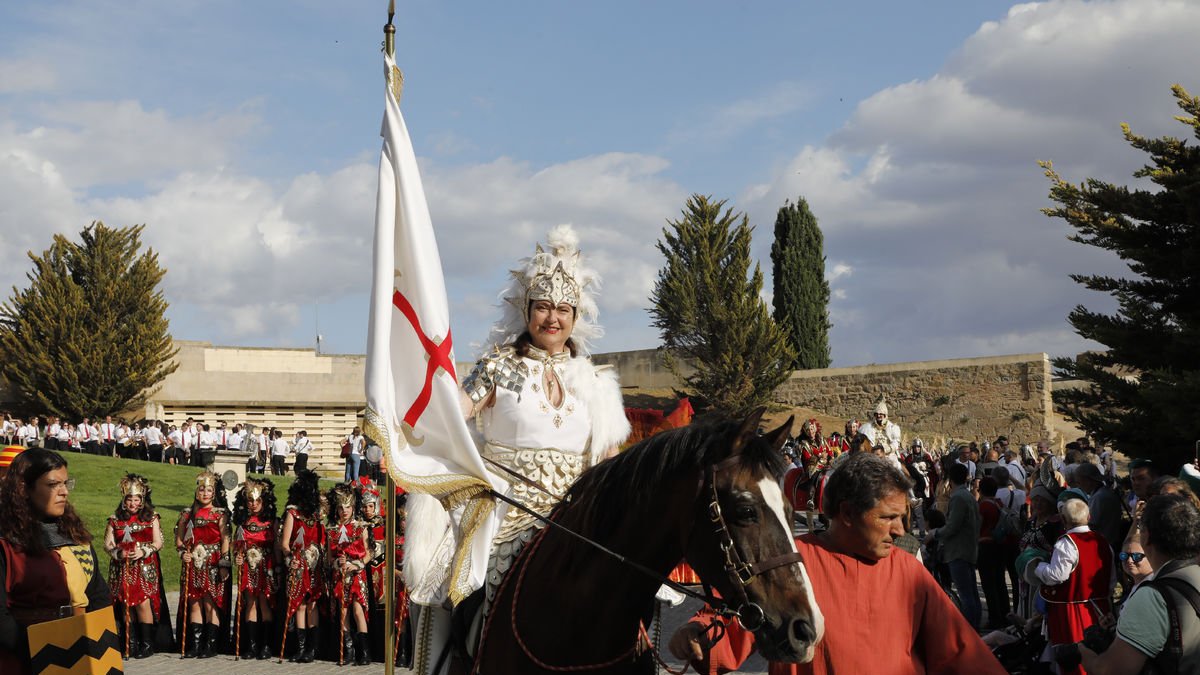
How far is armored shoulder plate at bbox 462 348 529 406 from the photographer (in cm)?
498

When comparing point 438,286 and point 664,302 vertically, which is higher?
point 664,302

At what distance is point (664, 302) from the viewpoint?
168ft

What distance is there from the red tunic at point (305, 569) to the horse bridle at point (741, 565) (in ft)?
30.0

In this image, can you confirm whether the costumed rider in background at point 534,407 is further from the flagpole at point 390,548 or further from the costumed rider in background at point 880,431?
the costumed rider in background at point 880,431

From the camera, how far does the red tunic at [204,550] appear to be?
1216 cm

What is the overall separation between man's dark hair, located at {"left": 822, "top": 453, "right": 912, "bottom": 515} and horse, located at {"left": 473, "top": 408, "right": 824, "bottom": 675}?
11.3 inches

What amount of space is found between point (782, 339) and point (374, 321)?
4618cm

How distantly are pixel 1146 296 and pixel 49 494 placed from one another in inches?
535

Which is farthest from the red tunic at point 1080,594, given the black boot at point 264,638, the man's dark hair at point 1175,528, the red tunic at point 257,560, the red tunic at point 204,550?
the red tunic at point 204,550

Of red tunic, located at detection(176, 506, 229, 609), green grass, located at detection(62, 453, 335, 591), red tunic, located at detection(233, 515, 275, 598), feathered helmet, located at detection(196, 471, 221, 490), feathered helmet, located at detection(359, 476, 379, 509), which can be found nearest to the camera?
feathered helmet, located at detection(359, 476, 379, 509)

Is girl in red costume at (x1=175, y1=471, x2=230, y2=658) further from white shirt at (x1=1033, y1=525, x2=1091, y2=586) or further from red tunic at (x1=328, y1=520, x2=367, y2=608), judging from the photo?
white shirt at (x1=1033, y1=525, x2=1091, y2=586)

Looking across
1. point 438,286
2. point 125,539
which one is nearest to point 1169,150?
point 438,286

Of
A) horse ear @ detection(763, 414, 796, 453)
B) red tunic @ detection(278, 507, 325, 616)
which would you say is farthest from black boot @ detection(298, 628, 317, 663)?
horse ear @ detection(763, 414, 796, 453)

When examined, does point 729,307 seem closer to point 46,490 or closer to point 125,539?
point 125,539
